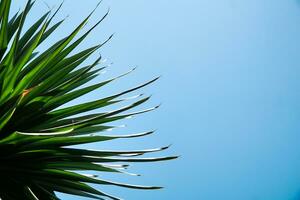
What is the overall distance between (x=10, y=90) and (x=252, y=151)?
6.83 meters

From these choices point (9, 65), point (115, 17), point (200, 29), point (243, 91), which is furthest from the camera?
point (243, 91)

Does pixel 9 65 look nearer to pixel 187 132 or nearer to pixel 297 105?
pixel 187 132

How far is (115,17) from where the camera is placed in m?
6.71

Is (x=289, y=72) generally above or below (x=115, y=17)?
above

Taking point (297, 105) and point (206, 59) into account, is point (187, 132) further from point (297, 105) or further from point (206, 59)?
point (297, 105)

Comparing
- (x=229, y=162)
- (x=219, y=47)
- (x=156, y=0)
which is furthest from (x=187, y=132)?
(x=156, y=0)

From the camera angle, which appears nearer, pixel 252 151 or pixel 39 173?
pixel 39 173

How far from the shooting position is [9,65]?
1934mm

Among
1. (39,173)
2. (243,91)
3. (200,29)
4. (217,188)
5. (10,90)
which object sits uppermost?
(200,29)

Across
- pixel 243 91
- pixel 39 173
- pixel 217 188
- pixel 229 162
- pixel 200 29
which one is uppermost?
pixel 200 29

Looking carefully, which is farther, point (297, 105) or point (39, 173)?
point (297, 105)

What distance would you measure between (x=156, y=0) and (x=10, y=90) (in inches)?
212

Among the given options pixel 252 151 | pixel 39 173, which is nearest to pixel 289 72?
pixel 252 151

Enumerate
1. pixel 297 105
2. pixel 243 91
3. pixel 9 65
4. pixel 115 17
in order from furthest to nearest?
pixel 297 105 < pixel 243 91 < pixel 115 17 < pixel 9 65
